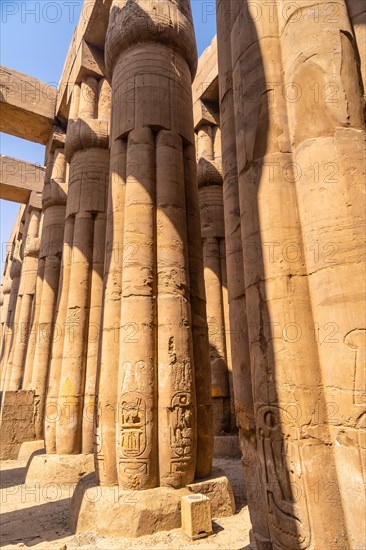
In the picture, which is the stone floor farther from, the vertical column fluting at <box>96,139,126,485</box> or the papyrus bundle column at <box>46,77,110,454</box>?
the papyrus bundle column at <box>46,77,110,454</box>

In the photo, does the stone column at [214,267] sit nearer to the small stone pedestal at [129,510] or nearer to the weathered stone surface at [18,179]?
the small stone pedestal at [129,510]

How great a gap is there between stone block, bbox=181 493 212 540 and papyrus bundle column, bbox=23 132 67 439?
24.1 ft

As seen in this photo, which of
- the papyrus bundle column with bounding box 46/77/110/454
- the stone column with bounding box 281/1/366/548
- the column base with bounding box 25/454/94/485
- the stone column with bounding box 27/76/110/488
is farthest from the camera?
the papyrus bundle column with bounding box 46/77/110/454

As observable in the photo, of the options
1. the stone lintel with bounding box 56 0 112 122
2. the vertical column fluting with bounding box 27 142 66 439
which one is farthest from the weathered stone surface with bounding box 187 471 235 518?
the stone lintel with bounding box 56 0 112 122

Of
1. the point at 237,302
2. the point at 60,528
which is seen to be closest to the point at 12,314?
the point at 60,528

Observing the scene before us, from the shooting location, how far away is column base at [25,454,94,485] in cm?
730

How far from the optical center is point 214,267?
37.6 feet

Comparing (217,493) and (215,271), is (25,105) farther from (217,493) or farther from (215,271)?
(217,493)

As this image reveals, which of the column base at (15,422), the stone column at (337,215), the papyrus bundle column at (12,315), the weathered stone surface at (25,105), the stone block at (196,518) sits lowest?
the stone block at (196,518)

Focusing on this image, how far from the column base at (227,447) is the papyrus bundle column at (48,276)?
5.12 m

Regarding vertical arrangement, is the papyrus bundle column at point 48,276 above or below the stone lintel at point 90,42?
below

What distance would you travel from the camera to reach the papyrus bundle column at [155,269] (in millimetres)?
5121

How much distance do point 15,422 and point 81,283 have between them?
16.3 ft

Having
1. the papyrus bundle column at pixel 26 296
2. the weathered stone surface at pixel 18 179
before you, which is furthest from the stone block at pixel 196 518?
the weathered stone surface at pixel 18 179
